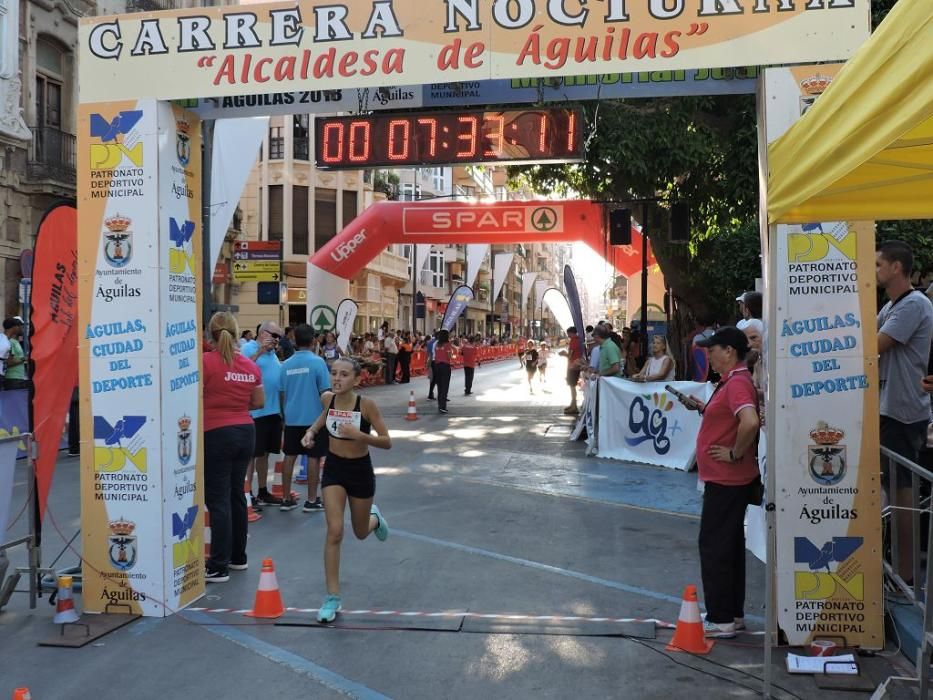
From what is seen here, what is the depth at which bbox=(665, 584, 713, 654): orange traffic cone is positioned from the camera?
4996 millimetres

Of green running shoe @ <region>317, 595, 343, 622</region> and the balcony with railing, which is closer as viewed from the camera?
green running shoe @ <region>317, 595, 343, 622</region>

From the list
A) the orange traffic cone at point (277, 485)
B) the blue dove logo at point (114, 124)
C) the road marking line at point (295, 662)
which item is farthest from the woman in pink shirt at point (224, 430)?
the orange traffic cone at point (277, 485)

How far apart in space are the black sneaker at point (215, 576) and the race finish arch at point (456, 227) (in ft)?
41.2

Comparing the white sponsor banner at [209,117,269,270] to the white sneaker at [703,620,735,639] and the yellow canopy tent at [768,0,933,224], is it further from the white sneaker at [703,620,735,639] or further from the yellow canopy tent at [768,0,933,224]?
the yellow canopy tent at [768,0,933,224]

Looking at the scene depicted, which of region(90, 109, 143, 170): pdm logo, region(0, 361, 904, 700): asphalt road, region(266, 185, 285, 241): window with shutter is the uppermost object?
region(266, 185, 285, 241): window with shutter

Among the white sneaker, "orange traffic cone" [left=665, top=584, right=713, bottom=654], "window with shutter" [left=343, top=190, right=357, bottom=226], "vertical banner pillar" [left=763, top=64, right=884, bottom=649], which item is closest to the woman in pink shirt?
"orange traffic cone" [left=665, top=584, right=713, bottom=654]

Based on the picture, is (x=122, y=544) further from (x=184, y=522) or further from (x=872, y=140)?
(x=872, y=140)

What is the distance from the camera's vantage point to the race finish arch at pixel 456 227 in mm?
18203

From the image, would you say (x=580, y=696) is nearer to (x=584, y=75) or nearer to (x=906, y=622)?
(x=906, y=622)

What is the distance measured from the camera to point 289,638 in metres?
5.25

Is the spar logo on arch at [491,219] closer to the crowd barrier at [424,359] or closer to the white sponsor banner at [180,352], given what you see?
the crowd barrier at [424,359]

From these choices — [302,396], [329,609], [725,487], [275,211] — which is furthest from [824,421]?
[275,211]

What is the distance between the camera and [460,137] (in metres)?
6.67

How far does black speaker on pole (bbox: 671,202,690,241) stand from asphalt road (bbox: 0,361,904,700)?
21.1 feet
